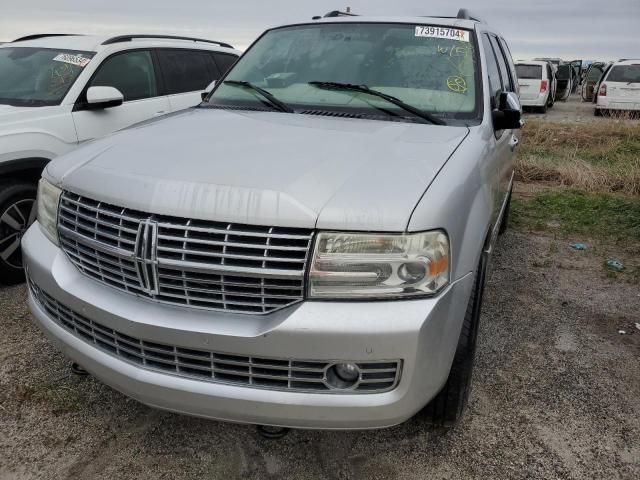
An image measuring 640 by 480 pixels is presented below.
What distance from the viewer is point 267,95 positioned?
10.5ft

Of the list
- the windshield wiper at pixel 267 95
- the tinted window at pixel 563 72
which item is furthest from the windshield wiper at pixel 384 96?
the tinted window at pixel 563 72

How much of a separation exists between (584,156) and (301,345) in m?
9.40

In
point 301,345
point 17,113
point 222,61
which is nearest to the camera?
point 301,345

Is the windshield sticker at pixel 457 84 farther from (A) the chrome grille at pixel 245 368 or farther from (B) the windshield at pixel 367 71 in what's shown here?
(A) the chrome grille at pixel 245 368

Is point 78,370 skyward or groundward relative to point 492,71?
groundward

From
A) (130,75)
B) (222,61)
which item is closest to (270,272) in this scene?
(130,75)

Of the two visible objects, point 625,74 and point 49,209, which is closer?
point 49,209

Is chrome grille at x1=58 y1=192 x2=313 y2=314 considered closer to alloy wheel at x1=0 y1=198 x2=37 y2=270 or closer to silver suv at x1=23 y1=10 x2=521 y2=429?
silver suv at x1=23 y1=10 x2=521 y2=429

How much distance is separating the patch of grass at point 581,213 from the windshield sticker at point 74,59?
14.6ft

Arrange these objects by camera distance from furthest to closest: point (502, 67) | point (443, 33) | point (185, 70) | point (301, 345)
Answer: point (185, 70), point (502, 67), point (443, 33), point (301, 345)

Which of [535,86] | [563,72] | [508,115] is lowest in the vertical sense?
[563,72]

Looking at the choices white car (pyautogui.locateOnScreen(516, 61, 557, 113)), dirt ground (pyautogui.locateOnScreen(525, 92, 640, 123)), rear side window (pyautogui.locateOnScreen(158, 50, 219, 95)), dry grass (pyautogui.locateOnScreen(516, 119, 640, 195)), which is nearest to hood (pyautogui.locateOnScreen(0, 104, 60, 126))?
rear side window (pyautogui.locateOnScreen(158, 50, 219, 95))

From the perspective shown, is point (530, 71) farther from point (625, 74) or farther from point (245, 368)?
point (245, 368)

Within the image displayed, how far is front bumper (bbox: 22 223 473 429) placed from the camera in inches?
72.2
